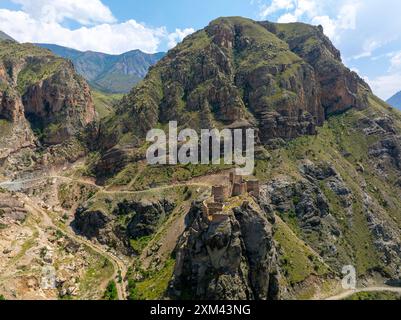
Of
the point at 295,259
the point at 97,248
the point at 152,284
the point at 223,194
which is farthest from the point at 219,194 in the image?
the point at 97,248

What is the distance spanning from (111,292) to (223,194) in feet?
143

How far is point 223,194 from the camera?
137m

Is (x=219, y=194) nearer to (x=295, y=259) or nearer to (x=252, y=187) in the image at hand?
(x=252, y=187)

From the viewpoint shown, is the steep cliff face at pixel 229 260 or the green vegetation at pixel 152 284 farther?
the green vegetation at pixel 152 284

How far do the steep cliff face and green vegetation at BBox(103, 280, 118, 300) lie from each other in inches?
767

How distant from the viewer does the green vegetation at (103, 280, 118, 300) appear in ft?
449

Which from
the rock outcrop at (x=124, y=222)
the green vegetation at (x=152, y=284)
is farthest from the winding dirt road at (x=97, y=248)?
the rock outcrop at (x=124, y=222)

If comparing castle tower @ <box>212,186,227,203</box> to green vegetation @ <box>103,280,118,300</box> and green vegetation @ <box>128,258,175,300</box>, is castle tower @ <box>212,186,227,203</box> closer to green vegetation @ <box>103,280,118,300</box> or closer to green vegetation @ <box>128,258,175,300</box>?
green vegetation @ <box>128,258,175,300</box>

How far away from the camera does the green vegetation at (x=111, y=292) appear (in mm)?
136750

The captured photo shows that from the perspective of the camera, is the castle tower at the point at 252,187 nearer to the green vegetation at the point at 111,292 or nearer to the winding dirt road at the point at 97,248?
the winding dirt road at the point at 97,248

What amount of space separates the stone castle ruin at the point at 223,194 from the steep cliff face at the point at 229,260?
6.88 feet

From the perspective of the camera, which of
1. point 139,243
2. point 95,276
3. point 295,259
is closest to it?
point 295,259
